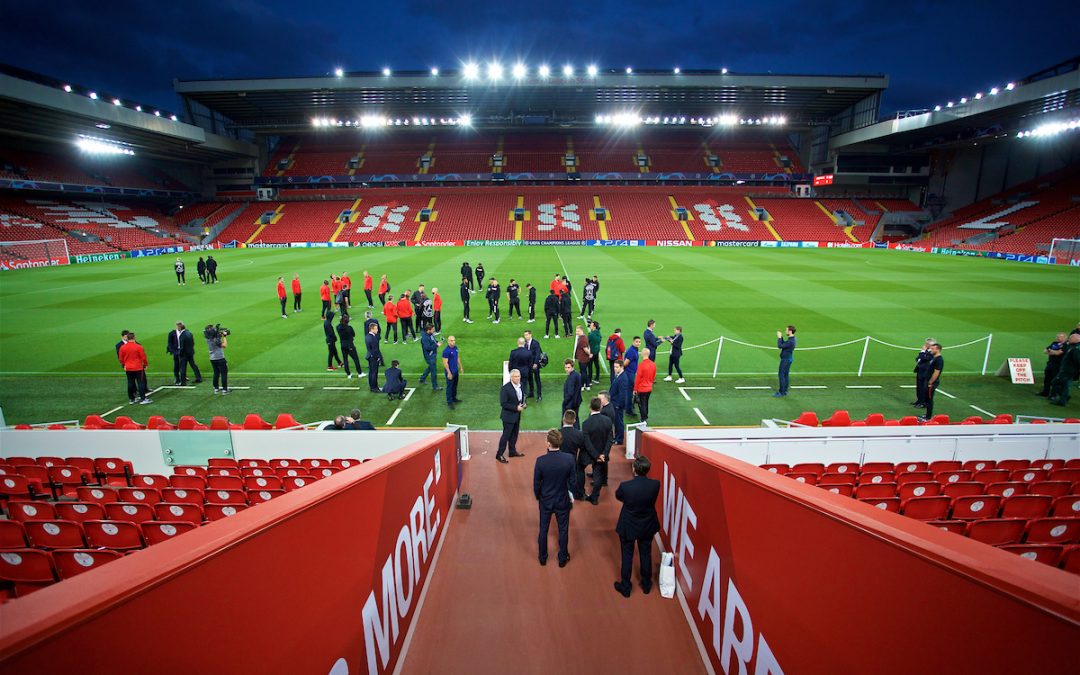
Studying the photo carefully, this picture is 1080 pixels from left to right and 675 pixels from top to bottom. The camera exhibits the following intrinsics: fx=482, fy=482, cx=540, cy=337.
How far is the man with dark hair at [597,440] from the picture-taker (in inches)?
255

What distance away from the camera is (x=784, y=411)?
426 inches

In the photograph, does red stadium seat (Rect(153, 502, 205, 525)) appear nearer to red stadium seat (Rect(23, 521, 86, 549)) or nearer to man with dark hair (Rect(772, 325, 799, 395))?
red stadium seat (Rect(23, 521, 86, 549))

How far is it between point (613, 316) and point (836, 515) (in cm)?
1687

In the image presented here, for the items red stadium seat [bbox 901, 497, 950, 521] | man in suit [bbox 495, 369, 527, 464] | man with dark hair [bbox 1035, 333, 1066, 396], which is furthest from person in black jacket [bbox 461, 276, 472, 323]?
man with dark hair [bbox 1035, 333, 1066, 396]

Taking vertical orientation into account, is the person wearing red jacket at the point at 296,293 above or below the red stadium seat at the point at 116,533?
above

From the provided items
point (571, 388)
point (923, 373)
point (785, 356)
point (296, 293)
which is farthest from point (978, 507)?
point (296, 293)

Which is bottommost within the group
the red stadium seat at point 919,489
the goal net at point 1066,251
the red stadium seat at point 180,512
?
the red stadium seat at point 919,489

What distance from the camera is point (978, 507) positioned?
14.7ft

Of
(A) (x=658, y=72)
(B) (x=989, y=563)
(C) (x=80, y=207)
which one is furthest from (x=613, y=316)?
(C) (x=80, y=207)

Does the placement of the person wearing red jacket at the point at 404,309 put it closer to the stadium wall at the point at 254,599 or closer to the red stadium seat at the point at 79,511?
the red stadium seat at the point at 79,511

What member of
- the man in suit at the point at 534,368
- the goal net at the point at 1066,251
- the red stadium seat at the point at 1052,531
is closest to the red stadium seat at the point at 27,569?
the red stadium seat at the point at 1052,531

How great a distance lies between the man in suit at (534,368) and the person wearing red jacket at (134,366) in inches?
346

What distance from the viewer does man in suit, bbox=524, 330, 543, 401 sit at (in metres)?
10.7

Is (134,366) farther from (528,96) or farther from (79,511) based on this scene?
(528,96)
